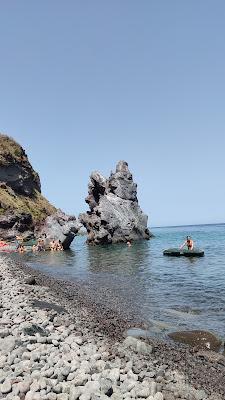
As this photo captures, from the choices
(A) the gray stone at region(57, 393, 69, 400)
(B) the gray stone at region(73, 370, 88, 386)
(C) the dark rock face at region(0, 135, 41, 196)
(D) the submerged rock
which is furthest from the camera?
(C) the dark rock face at region(0, 135, 41, 196)

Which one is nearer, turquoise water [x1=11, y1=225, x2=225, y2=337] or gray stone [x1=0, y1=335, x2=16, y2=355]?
gray stone [x1=0, y1=335, x2=16, y2=355]

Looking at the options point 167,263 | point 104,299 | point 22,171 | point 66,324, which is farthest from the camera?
point 22,171

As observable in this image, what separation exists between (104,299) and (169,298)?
14.1 feet

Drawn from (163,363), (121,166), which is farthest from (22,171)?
(163,363)

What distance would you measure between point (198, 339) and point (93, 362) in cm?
618

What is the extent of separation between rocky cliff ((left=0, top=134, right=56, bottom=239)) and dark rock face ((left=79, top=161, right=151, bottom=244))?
2703cm

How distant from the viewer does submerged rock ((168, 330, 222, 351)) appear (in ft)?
49.6

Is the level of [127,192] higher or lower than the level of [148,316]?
higher

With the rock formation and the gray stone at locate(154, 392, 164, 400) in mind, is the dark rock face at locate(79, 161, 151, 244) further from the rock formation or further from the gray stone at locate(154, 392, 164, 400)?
the gray stone at locate(154, 392, 164, 400)

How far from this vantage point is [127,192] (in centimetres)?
10194

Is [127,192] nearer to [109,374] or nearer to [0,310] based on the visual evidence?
[0,310]

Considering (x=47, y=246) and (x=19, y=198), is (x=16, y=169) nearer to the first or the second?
(x=19, y=198)

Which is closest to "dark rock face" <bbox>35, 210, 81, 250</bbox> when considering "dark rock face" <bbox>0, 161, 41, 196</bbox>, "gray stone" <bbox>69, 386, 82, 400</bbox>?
"gray stone" <bbox>69, 386, 82, 400</bbox>

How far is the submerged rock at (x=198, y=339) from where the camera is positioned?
15.1 meters
